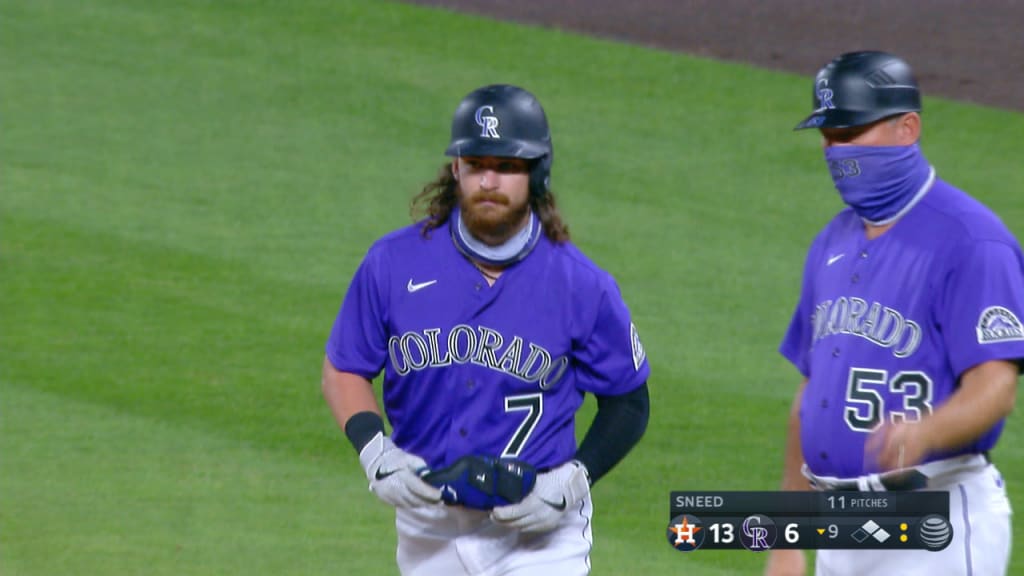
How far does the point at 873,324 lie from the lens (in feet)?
13.6

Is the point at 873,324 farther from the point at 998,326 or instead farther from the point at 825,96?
the point at 825,96

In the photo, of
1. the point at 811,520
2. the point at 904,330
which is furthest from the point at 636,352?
the point at 904,330

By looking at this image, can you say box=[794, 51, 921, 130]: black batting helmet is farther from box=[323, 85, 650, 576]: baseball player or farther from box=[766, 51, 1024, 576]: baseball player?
box=[323, 85, 650, 576]: baseball player

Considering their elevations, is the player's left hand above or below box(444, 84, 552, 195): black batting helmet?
below

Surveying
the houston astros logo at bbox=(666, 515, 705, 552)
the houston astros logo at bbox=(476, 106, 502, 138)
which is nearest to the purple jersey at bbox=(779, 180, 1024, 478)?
the houston astros logo at bbox=(666, 515, 705, 552)

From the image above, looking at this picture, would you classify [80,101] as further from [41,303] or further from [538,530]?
[538,530]

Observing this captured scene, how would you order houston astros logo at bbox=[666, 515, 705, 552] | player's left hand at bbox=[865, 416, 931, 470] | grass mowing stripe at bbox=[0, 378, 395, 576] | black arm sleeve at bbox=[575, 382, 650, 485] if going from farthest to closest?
grass mowing stripe at bbox=[0, 378, 395, 576] < black arm sleeve at bbox=[575, 382, 650, 485] < houston astros logo at bbox=[666, 515, 705, 552] < player's left hand at bbox=[865, 416, 931, 470]

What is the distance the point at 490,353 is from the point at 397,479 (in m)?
0.40

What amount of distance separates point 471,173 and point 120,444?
179 inches

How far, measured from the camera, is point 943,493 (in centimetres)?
414

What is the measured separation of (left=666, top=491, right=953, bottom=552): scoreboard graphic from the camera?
4.09 meters

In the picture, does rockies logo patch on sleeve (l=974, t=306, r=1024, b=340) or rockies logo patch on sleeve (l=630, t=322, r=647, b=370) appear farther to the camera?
rockies logo patch on sleeve (l=630, t=322, r=647, b=370)

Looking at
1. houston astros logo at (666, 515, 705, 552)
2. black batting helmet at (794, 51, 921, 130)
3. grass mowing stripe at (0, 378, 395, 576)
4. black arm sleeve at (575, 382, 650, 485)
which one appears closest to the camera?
black batting helmet at (794, 51, 921, 130)

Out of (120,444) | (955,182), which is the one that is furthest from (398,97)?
(120,444)
